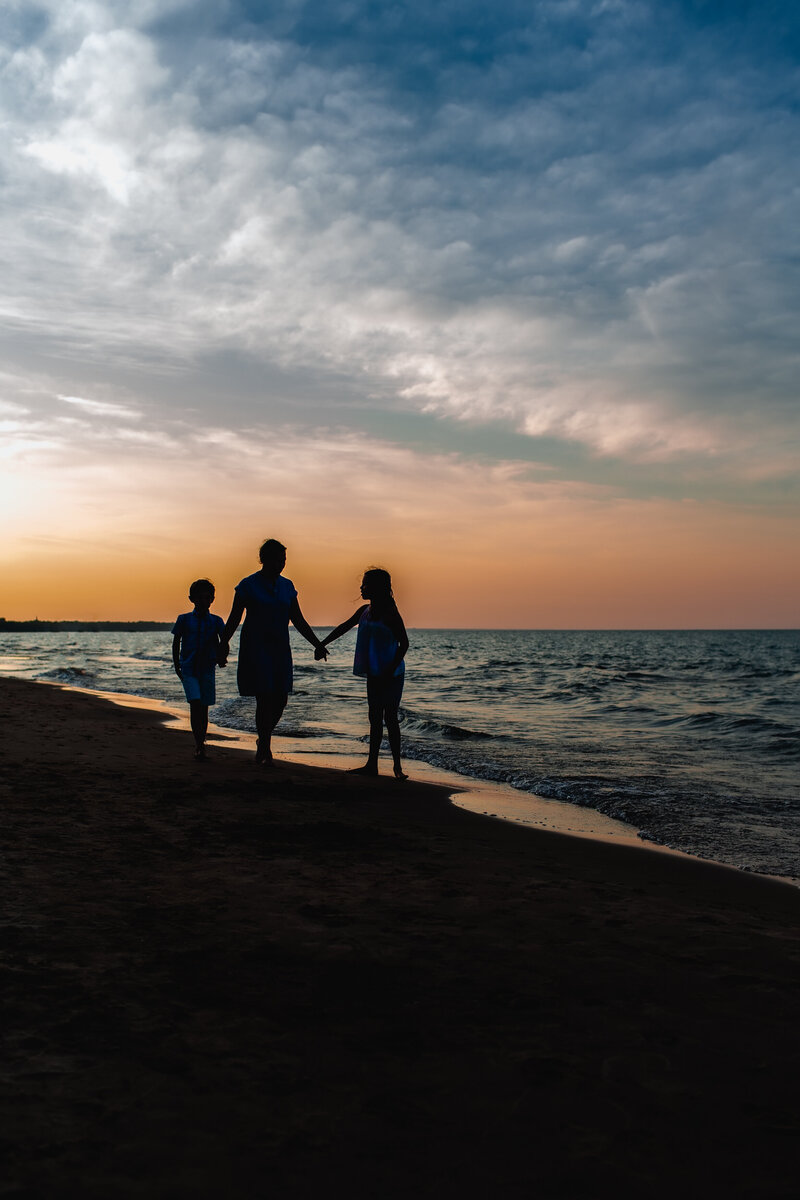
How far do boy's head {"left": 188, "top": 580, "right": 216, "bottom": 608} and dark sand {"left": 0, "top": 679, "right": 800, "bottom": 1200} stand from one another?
11.6 feet

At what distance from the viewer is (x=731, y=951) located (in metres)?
3.25

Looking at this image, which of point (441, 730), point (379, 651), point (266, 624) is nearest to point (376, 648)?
point (379, 651)

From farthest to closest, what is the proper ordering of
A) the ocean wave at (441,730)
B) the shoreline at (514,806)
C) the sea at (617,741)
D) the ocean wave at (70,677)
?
1. the ocean wave at (70,677)
2. the ocean wave at (441,730)
3. the sea at (617,741)
4. the shoreline at (514,806)

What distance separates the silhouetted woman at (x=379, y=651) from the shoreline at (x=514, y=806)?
48 centimetres

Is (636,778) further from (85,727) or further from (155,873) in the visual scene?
(85,727)

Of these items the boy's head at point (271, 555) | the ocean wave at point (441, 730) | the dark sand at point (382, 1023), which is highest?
the boy's head at point (271, 555)

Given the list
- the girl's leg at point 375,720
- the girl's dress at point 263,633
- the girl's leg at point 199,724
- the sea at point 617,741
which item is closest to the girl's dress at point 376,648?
the girl's leg at point 375,720

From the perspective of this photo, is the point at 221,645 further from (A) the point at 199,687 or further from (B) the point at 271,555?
(B) the point at 271,555

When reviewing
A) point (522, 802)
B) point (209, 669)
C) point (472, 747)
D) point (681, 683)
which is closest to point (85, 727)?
point (209, 669)

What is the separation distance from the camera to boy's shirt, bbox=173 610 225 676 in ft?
26.3

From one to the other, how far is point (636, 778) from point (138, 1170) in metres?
7.85

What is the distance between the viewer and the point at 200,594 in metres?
8.05

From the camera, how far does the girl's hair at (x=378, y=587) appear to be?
8138 millimetres

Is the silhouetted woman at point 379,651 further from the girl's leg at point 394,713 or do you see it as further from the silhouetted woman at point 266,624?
the silhouetted woman at point 266,624
